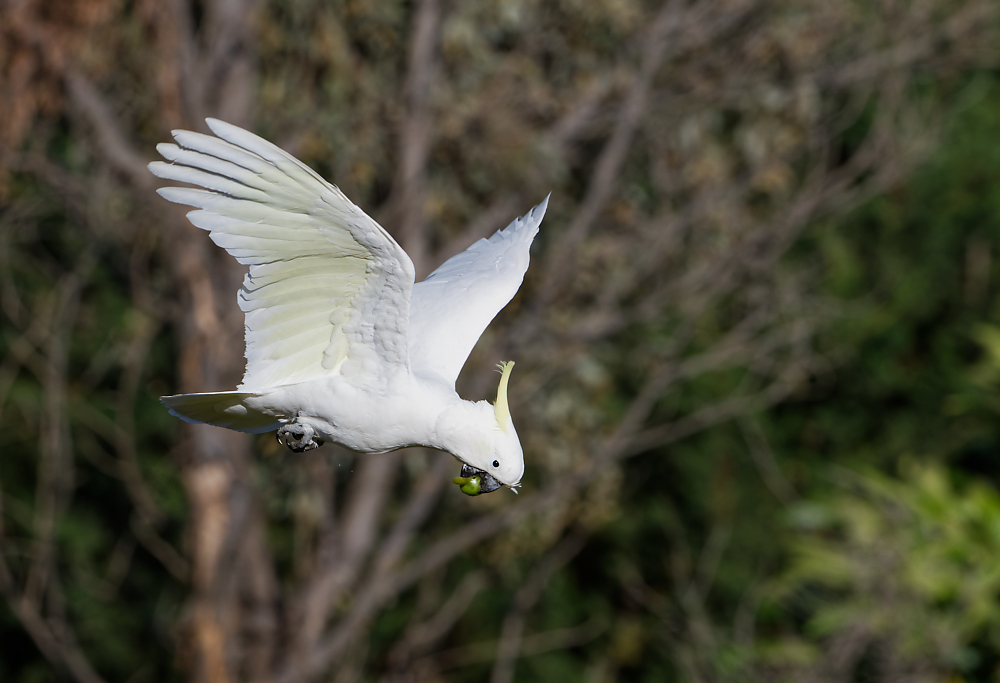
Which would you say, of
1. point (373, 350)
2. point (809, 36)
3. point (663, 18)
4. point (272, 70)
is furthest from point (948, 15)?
point (373, 350)

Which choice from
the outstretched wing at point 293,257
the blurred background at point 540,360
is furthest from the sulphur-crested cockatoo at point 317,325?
the blurred background at point 540,360

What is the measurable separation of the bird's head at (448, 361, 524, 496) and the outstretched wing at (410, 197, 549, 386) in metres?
0.22

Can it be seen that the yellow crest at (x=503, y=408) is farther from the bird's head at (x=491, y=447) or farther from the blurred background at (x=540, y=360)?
the blurred background at (x=540, y=360)

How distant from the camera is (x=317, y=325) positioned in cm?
203

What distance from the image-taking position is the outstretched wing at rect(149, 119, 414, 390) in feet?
5.78

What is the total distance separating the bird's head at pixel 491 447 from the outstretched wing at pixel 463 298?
0.71 ft

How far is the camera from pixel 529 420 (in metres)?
5.03

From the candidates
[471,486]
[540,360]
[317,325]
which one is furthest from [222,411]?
[540,360]

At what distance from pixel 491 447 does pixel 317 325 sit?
404mm

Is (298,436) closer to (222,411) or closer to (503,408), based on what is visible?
(222,411)

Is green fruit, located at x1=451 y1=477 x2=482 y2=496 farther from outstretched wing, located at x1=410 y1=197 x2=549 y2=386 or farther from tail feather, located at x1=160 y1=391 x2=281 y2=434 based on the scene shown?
tail feather, located at x1=160 y1=391 x2=281 y2=434

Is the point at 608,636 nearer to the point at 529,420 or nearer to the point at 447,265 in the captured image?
the point at 529,420

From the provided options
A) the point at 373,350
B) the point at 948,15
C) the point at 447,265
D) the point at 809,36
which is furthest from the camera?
the point at 948,15

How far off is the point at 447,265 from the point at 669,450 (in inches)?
144
